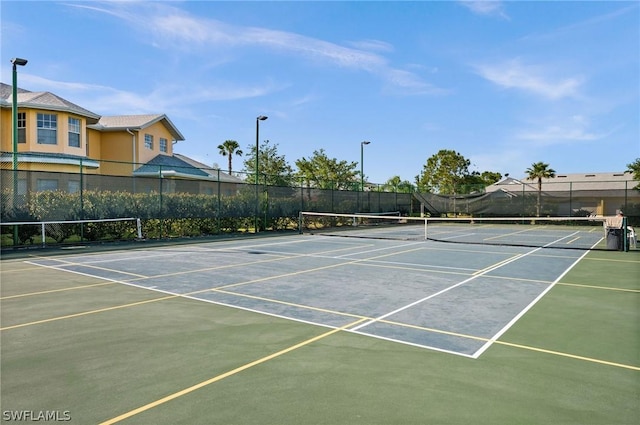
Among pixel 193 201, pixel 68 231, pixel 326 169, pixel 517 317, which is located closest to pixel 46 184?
pixel 68 231

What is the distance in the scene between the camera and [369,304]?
6867mm

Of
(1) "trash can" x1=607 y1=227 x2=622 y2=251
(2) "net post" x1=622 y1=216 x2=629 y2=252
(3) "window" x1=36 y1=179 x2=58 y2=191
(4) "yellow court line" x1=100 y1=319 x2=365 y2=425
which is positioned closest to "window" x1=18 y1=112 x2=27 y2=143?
(3) "window" x1=36 y1=179 x2=58 y2=191

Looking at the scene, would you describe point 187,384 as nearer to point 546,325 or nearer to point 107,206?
point 546,325

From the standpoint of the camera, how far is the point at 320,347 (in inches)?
190

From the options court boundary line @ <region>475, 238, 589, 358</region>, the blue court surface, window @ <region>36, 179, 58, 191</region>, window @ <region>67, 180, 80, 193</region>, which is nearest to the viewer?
court boundary line @ <region>475, 238, 589, 358</region>

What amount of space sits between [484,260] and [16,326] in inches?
433

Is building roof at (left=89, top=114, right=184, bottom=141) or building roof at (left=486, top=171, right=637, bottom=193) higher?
building roof at (left=89, top=114, right=184, bottom=141)

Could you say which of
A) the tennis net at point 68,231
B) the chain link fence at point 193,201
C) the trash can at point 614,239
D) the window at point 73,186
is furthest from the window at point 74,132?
the trash can at point 614,239

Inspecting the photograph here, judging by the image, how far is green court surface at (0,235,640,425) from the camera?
3.41 metres

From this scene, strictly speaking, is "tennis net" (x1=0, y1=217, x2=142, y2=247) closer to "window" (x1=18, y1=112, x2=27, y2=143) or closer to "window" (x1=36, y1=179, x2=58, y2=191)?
"window" (x1=36, y1=179, x2=58, y2=191)

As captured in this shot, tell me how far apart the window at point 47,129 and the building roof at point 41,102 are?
0.63 meters

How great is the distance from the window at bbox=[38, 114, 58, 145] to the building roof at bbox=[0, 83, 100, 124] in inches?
24.8

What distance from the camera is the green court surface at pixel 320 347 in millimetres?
3408

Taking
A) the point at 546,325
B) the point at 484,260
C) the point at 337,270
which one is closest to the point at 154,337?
the point at 546,325
